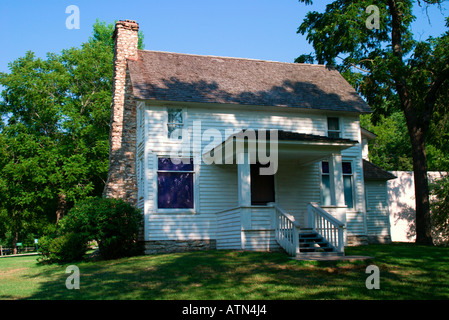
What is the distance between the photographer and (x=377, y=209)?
20.7m

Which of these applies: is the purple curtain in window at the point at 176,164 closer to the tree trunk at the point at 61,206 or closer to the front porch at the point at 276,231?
the front porch at the point at 276,231

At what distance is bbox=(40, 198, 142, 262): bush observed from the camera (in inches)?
556

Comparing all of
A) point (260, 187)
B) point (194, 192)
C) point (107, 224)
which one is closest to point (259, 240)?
point (260, 187)

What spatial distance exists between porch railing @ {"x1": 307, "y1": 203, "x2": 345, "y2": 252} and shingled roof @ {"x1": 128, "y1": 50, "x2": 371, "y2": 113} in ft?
15.7

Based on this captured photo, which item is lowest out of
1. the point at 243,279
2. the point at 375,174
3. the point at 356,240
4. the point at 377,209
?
the point at 243,279

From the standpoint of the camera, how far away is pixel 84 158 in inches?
1163

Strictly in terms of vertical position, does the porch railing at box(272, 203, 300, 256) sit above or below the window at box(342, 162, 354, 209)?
below

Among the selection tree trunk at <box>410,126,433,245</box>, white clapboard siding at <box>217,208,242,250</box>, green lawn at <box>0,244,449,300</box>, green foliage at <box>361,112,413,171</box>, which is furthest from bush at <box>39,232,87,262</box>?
green foliage at <box>361,112,413,171</box>

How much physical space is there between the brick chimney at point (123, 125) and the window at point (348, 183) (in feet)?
27.3

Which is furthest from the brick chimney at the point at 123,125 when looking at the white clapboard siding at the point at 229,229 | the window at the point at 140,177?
the white clapboard siding at the point at 229,229

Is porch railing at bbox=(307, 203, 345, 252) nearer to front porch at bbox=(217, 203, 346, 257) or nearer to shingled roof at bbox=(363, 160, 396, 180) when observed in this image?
front porch at bbox=(217, 203, 346, 257)

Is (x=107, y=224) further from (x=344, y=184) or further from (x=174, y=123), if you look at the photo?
(x=344, y=184)

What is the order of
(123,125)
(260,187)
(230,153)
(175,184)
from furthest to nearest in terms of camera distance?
1. (123,125)
2. (260,187)
3. (175,184)
4. (230,153)

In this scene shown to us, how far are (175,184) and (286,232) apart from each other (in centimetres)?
466
